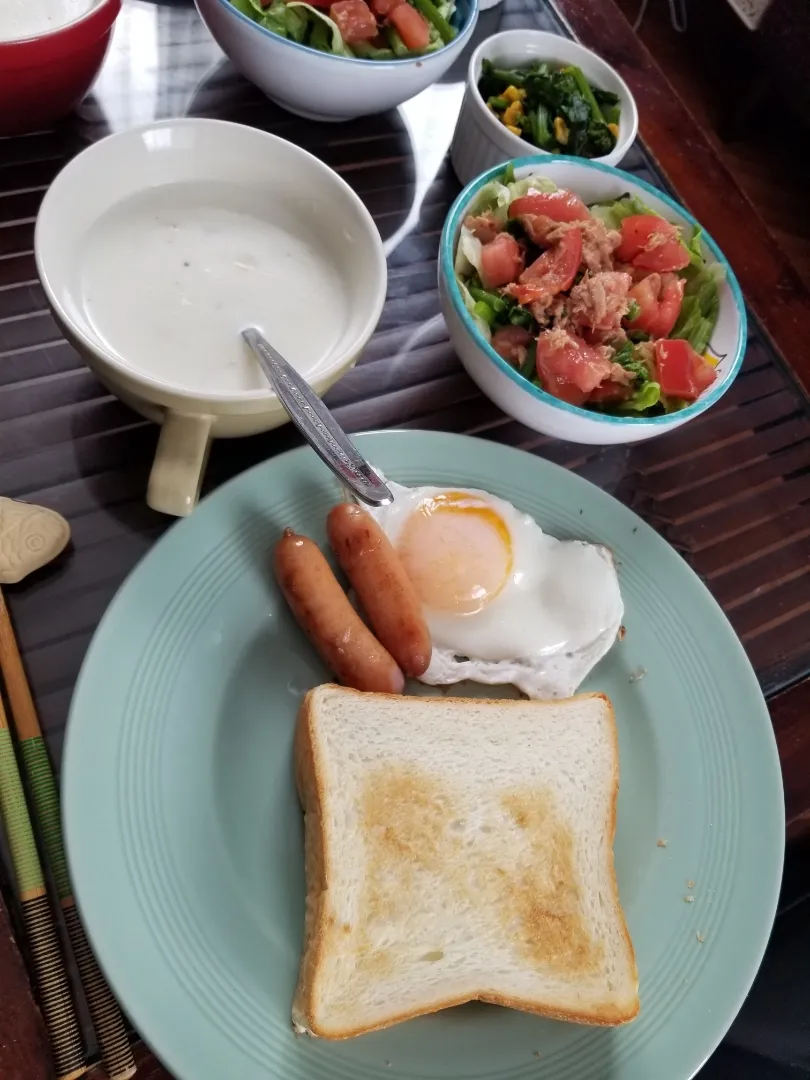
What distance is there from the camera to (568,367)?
1.51m

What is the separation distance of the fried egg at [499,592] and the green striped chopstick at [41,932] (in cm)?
62

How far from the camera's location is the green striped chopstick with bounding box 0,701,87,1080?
3.43 feet

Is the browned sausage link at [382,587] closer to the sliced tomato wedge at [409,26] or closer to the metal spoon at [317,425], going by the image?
the metal spoon at [317,425]

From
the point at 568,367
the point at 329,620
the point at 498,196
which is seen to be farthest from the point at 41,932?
the point at 498,196

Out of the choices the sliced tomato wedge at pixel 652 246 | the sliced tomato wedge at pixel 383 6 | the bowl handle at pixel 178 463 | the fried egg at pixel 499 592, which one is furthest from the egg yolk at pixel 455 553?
the sliced tomato wedge at pixel 383 6

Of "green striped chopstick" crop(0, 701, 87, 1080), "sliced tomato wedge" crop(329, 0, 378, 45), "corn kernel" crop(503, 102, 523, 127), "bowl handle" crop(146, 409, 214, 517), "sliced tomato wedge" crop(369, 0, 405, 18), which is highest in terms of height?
"sliced tomato wedge" crop(369, 0, 405, 18)

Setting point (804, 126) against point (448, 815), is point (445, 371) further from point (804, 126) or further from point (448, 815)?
point (804, 126)

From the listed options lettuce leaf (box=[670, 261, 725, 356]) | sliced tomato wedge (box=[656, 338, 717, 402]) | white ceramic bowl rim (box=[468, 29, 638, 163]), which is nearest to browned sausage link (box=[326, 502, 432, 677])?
sliced tomato wedge (box=[656, 338, 717, 402])

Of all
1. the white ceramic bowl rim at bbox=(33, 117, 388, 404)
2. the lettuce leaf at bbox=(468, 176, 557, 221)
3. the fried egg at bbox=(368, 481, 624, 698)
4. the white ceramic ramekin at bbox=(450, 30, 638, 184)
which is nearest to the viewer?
the white ceramic bowl rim at bbox=(33, 117, 388, 404)

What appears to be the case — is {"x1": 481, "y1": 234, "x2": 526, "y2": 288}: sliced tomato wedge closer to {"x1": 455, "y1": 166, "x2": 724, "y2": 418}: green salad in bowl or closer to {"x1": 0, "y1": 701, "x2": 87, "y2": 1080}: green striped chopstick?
{"x1": 455, "y1": 166, "x2": 724, "y2": 418}: green salad in bowl

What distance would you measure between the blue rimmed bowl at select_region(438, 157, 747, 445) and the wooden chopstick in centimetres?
87

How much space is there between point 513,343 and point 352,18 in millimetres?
728

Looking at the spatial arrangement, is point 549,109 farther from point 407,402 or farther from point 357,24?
point 407,402

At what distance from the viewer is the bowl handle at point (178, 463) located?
1204 millimetres
